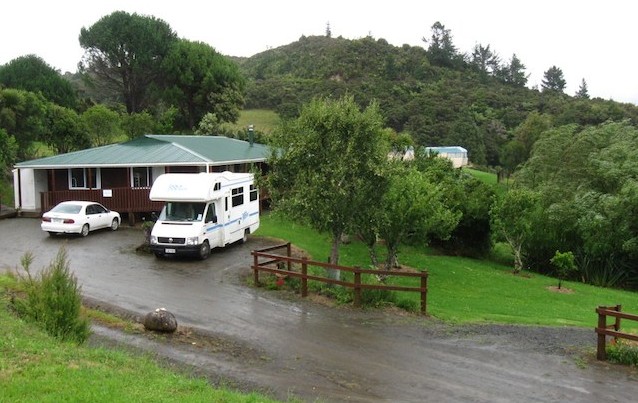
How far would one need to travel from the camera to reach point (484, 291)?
21859mm

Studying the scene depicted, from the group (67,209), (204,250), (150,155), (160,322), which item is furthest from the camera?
(150,155)

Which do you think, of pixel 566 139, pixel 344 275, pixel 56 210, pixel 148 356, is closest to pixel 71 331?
pixel 148 356

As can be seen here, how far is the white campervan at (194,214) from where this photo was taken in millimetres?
20359

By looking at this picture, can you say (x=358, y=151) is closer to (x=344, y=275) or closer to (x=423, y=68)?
(x=344, y=275)

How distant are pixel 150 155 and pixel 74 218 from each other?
6880mm

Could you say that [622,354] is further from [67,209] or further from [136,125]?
[136,125]

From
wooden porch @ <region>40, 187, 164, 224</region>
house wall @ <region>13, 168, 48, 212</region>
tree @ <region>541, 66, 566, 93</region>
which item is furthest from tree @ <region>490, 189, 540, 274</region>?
tree @ <region>541, 66, 566, 93</region>

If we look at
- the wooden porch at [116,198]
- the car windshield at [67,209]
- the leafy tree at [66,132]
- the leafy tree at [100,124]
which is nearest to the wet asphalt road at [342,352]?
the car windshield at [67,209]

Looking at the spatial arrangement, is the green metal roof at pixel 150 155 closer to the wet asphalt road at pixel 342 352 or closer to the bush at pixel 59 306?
the wet asphalt road at pixel 342 352

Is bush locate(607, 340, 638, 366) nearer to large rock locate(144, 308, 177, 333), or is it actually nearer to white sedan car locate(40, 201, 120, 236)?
large rock locate(144, 308, 177, 333)

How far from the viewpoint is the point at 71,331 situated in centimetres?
1026

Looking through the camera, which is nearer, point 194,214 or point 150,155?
point 194,214

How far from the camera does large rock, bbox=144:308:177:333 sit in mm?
12250

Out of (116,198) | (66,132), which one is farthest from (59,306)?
(66,132)
